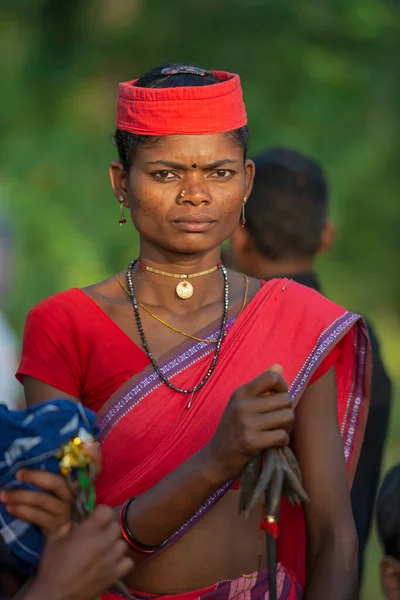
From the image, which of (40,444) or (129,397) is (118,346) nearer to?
(129,397)

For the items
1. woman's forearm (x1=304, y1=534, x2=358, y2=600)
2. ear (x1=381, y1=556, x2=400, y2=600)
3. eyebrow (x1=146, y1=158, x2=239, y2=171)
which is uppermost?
eyebrow (x1=146, y1=158, x2=239, y2=171)

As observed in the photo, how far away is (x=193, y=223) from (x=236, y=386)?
47 centimetres

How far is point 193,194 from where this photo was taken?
11.8 ft

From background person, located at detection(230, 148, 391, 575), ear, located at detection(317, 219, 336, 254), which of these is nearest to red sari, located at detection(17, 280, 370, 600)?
background person, located at detection(230, 148, 391, 575)

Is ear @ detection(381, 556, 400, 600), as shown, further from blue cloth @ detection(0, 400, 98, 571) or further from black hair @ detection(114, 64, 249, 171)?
black hair @ detection(114, 64, 249, 171)

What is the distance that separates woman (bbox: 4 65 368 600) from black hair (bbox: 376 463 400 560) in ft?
0.80

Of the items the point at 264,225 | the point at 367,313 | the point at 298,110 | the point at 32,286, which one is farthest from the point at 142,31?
the point at 264,225

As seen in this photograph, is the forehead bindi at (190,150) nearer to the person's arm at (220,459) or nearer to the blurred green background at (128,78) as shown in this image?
the person's arm at (220,459)

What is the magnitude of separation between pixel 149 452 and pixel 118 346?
317 millimetres

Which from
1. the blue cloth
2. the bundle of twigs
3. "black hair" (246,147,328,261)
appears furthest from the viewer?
"black hair" (246,147,328,261)

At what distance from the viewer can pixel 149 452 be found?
3.56 metres

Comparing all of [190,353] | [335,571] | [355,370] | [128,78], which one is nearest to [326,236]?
[355,370]

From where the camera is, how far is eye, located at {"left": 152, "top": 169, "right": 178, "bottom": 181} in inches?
143

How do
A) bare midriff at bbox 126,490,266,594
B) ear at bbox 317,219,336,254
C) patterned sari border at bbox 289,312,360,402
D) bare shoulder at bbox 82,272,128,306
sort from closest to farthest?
bare midriff at bbox 126,490,266,594, patterned sari border at bbox 289,312,360,402, bare shoulder at bbox 82,272,128,306, ear at bbox 317,219,336,254
